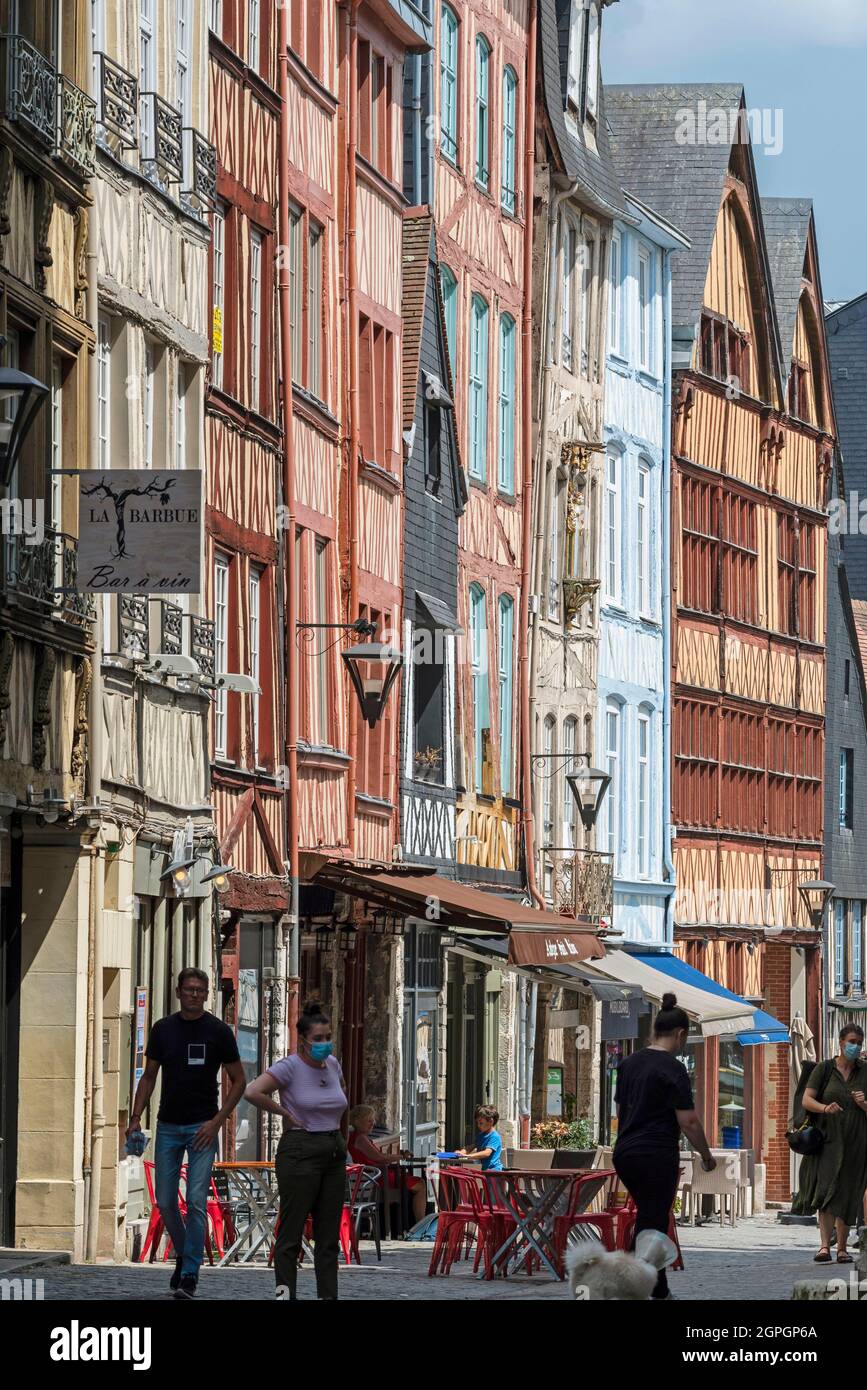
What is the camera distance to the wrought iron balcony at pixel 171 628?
70.1 ft

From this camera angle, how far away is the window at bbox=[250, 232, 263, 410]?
80.4 feet

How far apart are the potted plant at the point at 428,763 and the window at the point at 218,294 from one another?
778 cm

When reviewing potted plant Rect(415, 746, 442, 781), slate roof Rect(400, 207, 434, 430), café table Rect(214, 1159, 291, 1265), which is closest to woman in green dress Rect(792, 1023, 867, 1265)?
café table Rect(214, 1159, 291, 1265)

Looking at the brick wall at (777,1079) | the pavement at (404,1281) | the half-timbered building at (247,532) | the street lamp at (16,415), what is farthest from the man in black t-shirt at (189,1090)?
the brick wall at (777,1079)

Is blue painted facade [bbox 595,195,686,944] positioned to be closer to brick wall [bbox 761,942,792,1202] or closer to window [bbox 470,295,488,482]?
brick wall [bbox 761,942,792,1202]

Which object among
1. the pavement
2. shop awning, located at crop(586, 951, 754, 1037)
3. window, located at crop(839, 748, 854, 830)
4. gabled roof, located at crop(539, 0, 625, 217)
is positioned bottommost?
the pavement

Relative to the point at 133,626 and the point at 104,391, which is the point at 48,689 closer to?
the point at 133,626

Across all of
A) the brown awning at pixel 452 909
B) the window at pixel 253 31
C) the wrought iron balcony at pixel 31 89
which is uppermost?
the window at pixel 253 31

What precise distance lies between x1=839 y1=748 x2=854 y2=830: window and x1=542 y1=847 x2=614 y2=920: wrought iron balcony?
1625 cm

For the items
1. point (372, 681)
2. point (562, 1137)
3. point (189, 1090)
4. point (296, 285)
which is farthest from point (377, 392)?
point (189, 1090)

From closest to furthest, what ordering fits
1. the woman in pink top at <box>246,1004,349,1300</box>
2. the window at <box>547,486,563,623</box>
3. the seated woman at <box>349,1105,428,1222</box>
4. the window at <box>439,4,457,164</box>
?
the woman in pink top at <box>246,1004,349,1300</box> < the seated woman at <box>349,1105,428,1222</box> < the window at <box>439,4,457,164</box> < the window at <box>547,486,563,623</box>

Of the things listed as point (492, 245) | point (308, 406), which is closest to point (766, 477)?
point (492, 245)

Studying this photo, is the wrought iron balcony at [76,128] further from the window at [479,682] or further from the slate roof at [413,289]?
the window at [479,682]
